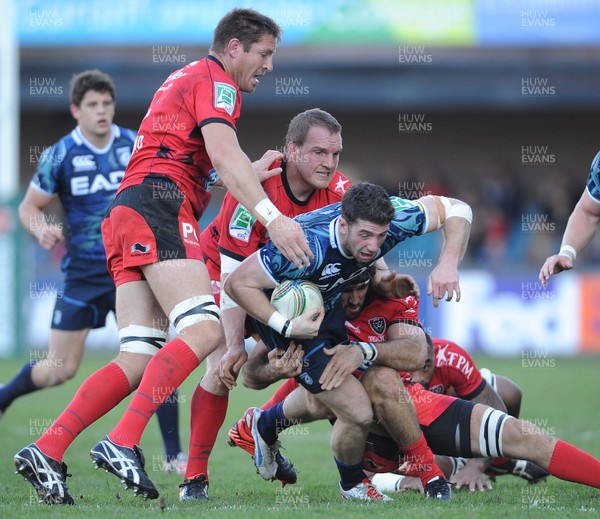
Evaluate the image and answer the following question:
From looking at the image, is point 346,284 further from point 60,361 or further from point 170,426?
point 60,361

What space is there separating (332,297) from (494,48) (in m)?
14.9

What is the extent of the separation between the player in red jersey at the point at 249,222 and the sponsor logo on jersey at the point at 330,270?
701 mm

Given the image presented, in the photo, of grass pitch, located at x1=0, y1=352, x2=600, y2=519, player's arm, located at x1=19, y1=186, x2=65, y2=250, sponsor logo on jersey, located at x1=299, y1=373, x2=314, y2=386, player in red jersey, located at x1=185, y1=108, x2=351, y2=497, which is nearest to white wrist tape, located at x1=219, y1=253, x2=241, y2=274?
player in red jersey, located at x1=185, y1=108, x2=351, y2=497

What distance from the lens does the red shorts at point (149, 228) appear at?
5121 mm

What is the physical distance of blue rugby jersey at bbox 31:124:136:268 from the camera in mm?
7812

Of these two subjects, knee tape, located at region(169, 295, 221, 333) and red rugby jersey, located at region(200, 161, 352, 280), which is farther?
red rugby jersey, located at region(200, 161, 352, 280)

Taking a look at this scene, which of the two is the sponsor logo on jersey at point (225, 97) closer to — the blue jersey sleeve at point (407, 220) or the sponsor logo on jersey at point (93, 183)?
the blue jersey sleeve at point (407, 220)

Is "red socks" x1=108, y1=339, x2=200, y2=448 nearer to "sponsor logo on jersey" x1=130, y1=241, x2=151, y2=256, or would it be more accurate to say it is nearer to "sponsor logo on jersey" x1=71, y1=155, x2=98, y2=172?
"sponsor logo on jersey" x1=130, y1=241, x2=151, y2=256

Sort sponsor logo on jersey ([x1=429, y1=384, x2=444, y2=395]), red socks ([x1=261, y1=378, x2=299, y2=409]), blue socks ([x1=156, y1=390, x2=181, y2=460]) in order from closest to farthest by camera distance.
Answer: sponsor logo on jersey ([x1=429, y1=384, x2=444, y2=395]) → red socks ([x1=261, y1=378, x2=299, y2=409]) → blue socks ([x1=156, y1=390, x2=181, y2=460])

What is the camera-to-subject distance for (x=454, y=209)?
18.1 ft

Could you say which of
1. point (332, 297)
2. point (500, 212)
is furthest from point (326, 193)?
Result: point (500, 212)

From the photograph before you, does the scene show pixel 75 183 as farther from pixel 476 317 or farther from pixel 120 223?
pixel 476 317

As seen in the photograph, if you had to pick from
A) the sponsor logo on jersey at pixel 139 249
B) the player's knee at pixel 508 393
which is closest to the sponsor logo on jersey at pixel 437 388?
the player's knee at pixel 508 393

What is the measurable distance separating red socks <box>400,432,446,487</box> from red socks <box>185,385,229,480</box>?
110 cm
